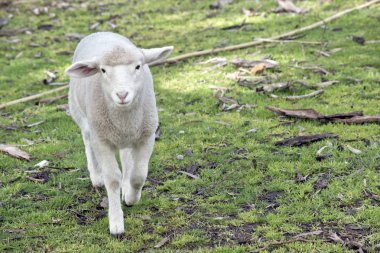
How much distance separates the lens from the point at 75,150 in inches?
368

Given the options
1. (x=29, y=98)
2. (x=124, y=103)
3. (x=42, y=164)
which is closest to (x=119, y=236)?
(x=124, y=103)

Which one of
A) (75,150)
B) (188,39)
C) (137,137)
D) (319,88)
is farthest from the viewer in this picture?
(188,39)

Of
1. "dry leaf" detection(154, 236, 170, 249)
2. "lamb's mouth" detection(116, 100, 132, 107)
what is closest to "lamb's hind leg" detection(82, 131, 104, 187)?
"dry leaf" detection(154, 236, 170, 249)

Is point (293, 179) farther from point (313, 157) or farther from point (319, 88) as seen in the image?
point (319, 88)

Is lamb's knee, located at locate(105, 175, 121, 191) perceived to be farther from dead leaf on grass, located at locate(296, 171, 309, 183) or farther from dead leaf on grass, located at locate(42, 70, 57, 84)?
dead leaf on grass, located at locate(42, 70, 57, 84)

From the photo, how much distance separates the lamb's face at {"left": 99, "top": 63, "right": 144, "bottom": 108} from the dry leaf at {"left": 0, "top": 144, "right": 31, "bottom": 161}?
3.25 metres

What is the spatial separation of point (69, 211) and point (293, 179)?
99.7 inches

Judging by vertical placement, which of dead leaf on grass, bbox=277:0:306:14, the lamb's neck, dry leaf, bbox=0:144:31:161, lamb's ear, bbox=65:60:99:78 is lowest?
dead leaf on grass, bbox=277:0:306:14

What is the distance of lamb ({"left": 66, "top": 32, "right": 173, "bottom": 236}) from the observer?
5.98 meters

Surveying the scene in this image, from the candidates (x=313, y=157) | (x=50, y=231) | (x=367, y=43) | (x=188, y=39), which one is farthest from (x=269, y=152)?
(x=188, y=39)

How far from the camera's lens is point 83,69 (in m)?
6.28

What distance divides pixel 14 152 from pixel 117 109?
11.0 feet

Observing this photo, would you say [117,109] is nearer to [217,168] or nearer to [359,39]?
[217,168]

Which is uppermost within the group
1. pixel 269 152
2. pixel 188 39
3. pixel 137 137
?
pixel 137 137
